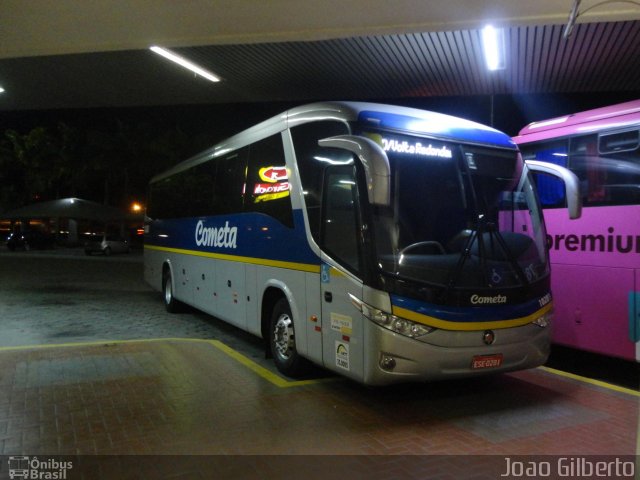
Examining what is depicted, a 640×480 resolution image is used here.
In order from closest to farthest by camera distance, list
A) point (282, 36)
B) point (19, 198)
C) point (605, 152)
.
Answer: point (605, 152)
point (282, 36)
point (19, 198)

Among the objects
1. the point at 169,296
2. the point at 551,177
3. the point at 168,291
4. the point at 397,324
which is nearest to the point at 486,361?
the point at 397,324

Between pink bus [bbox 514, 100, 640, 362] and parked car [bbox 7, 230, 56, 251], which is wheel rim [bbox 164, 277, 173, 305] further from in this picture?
parked car [bbox 7, 230, 56, 251]

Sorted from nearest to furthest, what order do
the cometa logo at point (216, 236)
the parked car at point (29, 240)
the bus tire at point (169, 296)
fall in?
the cometa logo at point (216, 236)
the bus tire at point (169, 296)
the parked car at point (29, 240)

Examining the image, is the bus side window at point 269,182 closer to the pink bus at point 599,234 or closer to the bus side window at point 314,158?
the bus side window at point 314,158

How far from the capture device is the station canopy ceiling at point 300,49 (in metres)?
7.44

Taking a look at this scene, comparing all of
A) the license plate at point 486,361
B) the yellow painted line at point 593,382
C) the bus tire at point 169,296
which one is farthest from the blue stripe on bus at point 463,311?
the bus tire at point 169,296

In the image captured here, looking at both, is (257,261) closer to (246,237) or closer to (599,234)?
(246,237)

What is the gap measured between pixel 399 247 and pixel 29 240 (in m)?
42.7

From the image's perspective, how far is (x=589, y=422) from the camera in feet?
17.7

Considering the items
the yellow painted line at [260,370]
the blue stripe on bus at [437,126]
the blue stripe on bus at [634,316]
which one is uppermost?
the blue stripe on bus at [437,126]

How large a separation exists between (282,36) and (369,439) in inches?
236

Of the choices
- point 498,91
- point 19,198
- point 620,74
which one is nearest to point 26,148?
point 19,198

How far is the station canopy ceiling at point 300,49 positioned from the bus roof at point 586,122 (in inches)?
50.7

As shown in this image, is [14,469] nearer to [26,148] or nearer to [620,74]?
[620,74]
